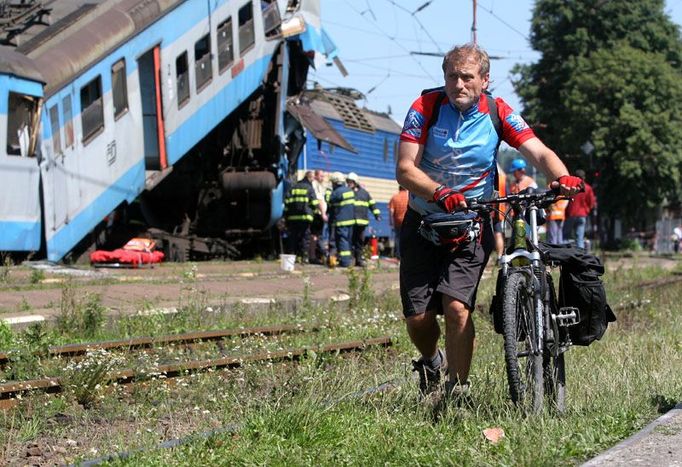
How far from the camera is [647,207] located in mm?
54375

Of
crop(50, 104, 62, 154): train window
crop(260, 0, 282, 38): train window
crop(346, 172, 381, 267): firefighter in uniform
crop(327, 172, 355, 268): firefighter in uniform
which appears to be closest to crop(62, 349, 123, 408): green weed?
crop(50, 104, 62, 154): train window

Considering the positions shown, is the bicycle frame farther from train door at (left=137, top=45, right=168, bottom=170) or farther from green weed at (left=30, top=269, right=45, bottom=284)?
train door at (left=137, top=45, right=168, bottom=170)

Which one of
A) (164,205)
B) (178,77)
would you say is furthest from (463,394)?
(164,205)

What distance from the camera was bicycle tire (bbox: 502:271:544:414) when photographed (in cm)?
579

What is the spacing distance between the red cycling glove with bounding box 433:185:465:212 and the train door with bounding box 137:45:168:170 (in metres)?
13.2

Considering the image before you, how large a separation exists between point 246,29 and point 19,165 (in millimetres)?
6531

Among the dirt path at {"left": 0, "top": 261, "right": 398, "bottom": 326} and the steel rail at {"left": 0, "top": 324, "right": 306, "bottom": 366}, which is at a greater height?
the dirt path at {"left": 0, "top": 261, "right": 398, "bottom": 326}

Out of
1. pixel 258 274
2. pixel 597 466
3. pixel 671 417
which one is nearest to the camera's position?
pixel 597 466

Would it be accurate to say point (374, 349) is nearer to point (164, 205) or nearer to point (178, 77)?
point (178, 77)

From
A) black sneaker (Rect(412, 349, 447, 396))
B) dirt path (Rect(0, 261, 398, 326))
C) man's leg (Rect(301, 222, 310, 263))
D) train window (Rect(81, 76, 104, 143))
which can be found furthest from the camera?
man's leg (Rect(301, 222, 310, 263))

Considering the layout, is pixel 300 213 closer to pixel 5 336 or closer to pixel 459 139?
pixel 5 336

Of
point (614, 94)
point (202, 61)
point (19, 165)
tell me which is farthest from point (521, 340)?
point (614, 94)

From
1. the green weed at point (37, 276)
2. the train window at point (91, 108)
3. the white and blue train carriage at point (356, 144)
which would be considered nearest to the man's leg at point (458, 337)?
the green weed at point (37, 276)

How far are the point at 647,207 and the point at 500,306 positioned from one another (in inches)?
1979
